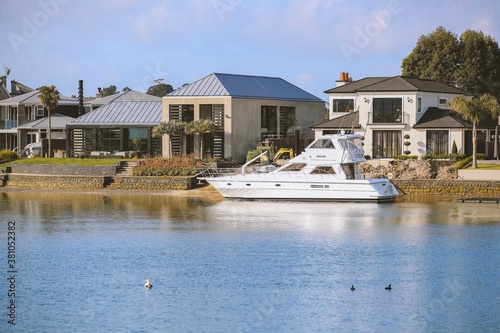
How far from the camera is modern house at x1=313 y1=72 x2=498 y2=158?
64188mm

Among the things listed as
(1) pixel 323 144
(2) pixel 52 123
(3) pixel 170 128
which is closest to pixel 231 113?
(3) pixel 170 128

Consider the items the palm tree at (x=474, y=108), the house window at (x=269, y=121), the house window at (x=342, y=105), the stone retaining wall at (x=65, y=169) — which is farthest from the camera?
the house window at (x=269, y=121)

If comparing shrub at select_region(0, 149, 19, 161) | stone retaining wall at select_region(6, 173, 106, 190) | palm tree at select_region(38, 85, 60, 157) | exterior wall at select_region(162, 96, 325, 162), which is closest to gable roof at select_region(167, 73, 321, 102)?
exterior wall at select_region(162, 96, 325, 162)

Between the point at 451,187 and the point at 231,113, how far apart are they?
1856cm

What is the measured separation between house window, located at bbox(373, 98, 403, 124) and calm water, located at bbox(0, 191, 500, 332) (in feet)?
42.1

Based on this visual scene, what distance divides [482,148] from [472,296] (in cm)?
3564

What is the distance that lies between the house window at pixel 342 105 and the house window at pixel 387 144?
6.21 meters

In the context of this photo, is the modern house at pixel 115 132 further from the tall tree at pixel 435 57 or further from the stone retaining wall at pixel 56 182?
the tall tree at pixel 435 57

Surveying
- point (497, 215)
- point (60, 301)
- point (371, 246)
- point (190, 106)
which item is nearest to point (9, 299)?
point (60, 301)

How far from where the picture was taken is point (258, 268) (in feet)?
116

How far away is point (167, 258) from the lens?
124 ft

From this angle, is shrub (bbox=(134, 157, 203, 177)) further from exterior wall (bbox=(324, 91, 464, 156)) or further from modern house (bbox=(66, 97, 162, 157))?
exterior wall (bbox=(324, 91, 464, 156))

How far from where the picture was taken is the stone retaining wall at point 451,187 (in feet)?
186

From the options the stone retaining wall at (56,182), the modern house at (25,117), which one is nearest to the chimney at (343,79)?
the stone retaining wall at (56,182)
